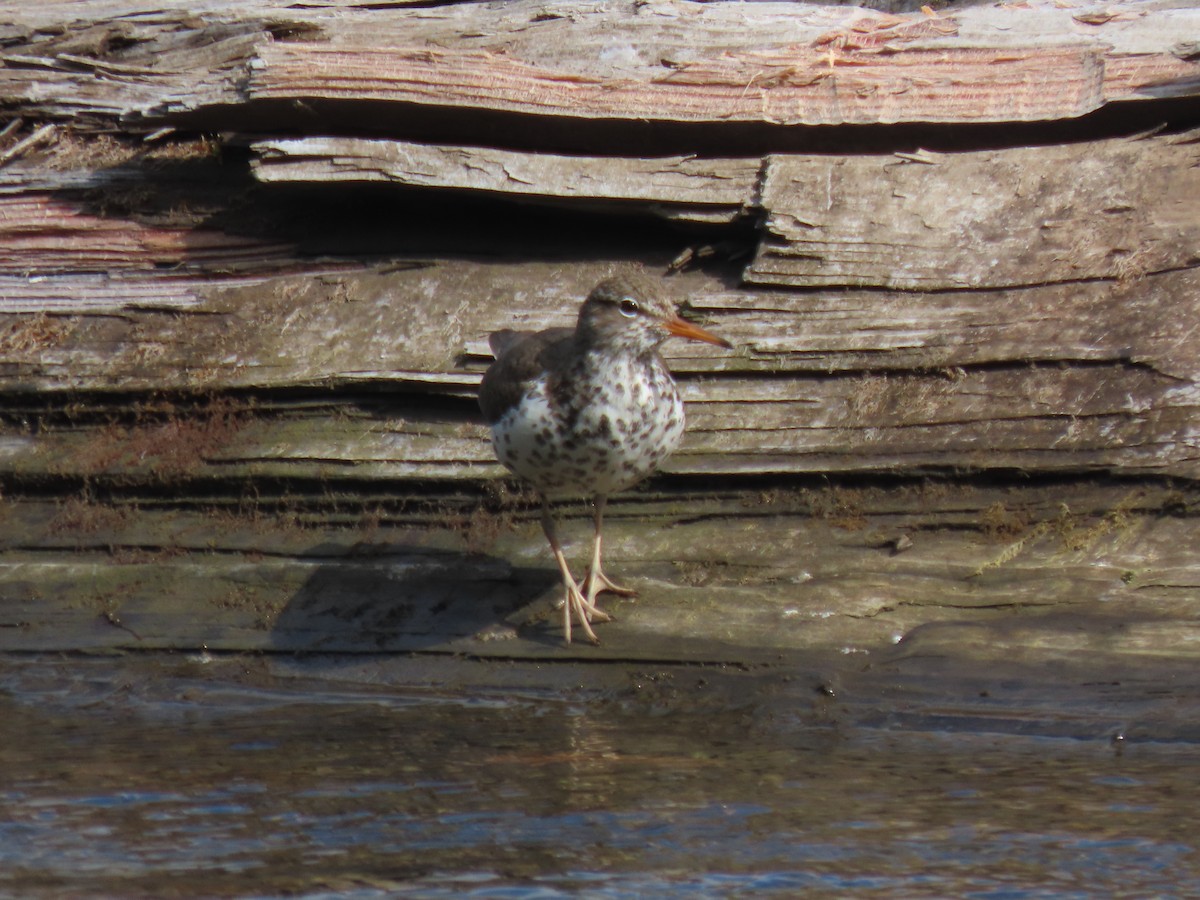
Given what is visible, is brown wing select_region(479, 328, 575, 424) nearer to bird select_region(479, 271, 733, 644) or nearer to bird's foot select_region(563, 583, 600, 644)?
bird select_region(479, 271, 733, 644)

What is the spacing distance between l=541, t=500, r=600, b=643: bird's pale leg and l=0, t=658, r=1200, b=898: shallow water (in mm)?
297

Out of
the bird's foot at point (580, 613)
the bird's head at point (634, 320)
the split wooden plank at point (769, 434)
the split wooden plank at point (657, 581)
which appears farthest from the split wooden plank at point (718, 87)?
the bird's foot at point (580, 613)

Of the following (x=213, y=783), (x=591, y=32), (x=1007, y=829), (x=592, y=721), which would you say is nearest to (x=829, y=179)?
A: (x=591, y=32)

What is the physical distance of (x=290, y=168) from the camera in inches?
301

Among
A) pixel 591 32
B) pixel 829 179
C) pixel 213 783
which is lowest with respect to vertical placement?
pixel 213 783

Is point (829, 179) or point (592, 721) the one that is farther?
point (829, 179)

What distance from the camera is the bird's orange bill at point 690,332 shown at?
6789 mm

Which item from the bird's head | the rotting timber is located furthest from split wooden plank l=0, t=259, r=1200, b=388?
the bird's head

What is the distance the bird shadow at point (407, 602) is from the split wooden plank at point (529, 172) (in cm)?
183

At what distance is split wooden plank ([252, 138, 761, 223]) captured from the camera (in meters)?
7.45

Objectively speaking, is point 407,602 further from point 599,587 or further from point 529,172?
point 529,172

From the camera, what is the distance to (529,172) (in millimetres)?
7520

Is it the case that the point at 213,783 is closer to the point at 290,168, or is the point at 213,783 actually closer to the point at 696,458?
the point at 696,458

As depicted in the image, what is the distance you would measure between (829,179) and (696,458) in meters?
1.59
